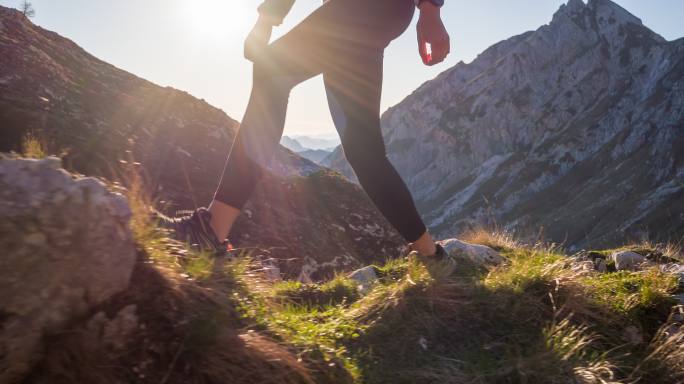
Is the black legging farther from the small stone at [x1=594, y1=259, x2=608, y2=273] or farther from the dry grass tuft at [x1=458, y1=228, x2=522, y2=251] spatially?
the dry grass tuft at [x1=458, y1=228, x2=522, y2=251]

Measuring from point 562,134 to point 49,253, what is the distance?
5503 inches

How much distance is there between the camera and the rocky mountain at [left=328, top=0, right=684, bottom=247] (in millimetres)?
92500

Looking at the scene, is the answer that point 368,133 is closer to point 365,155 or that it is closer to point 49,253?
point 365,155

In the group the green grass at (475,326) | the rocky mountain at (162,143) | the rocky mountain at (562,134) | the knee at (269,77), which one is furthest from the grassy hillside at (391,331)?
the rocky mountain at (562,134)

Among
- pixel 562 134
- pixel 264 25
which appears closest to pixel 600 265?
pixel 264 25

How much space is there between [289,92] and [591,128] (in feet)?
434

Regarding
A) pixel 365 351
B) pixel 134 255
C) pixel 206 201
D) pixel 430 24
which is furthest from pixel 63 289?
pixel 206 201

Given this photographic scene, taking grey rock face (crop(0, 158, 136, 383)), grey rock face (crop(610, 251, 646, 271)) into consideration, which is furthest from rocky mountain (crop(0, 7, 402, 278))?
grey rock face (crop(0, 158, 136, 383))

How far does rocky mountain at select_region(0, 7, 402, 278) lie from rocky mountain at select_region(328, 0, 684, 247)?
3073 inches

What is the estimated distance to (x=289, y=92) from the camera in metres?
3.40

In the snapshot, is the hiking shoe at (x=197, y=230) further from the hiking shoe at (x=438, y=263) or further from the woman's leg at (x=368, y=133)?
the hiking shoe at (x=438, y=263)

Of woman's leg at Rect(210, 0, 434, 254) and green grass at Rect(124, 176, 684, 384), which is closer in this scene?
green grass at Rect(124, 176, 684, 384)

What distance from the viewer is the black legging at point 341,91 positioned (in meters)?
3.21

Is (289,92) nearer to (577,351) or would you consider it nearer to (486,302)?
(486,302)
